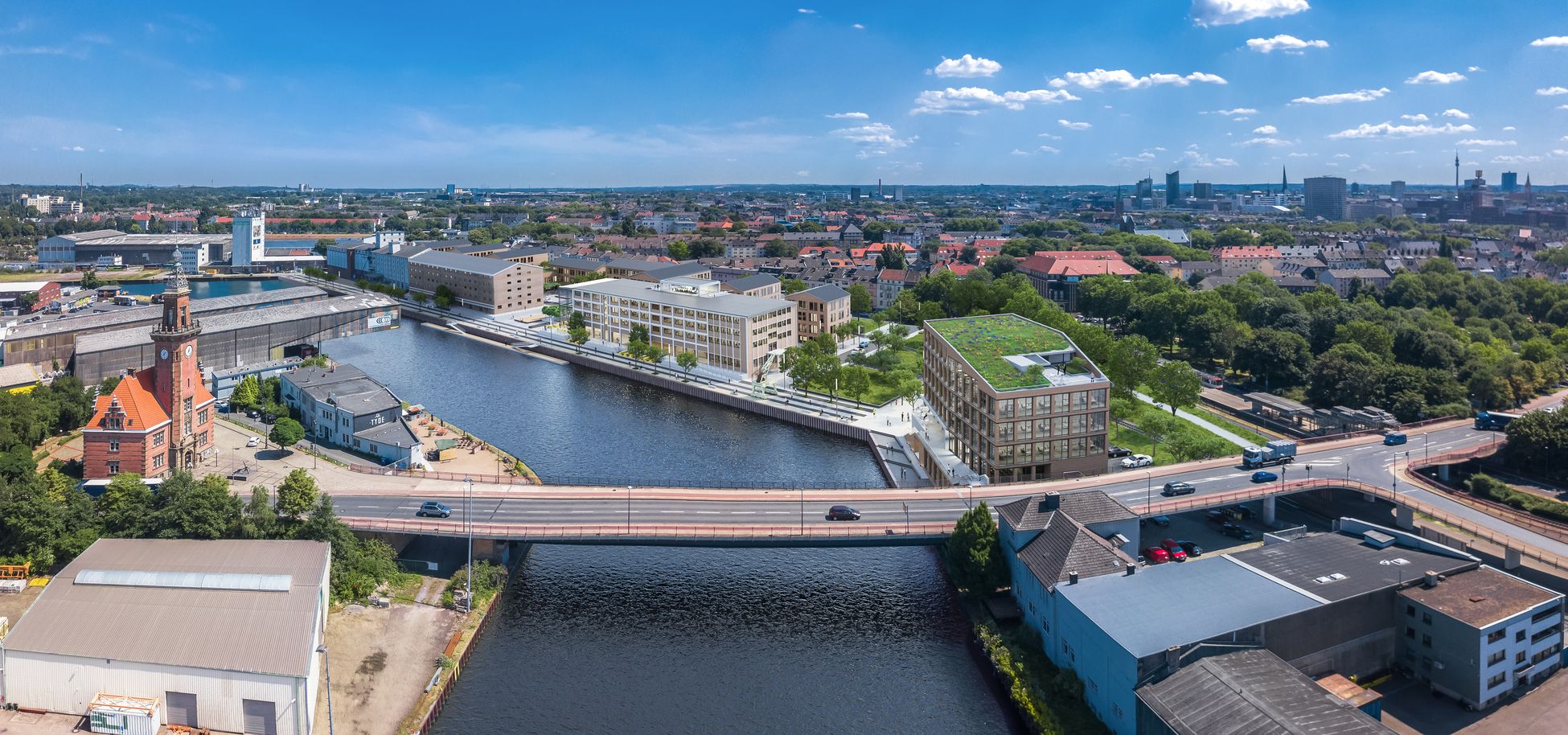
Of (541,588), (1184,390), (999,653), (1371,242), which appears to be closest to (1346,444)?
(1184,390)

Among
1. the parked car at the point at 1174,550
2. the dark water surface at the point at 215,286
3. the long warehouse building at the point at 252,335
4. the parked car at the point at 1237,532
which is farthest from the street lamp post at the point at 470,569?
the dark water surface at the point at 215,286

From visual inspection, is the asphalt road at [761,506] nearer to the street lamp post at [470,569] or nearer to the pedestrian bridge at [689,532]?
the street lamp post at [470,569]

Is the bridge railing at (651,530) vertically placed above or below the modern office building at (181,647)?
above

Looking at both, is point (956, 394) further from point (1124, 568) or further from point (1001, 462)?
point (1124, 568)

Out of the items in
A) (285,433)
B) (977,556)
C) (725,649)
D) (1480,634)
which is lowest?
(725,649)

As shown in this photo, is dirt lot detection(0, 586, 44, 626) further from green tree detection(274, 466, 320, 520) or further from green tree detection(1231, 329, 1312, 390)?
green tree detection(1231, 329, 1312, 390)

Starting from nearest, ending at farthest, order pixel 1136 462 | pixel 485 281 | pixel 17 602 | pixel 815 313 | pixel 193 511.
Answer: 1. pixel 17 602
2. pixel 193 511
3. pixel 1136 462
4. pixel 815 313
5. pixel 485 281

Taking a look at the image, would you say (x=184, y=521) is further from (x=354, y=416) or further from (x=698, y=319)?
(x=698, y=319)

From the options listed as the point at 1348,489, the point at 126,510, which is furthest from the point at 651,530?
the point at 1348,489

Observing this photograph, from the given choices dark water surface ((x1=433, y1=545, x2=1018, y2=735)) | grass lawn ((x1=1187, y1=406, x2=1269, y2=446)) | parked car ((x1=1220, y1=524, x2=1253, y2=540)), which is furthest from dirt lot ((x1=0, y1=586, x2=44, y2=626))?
grass lawn ((x1=1187, y1=406, x2=1269, y2=446))
